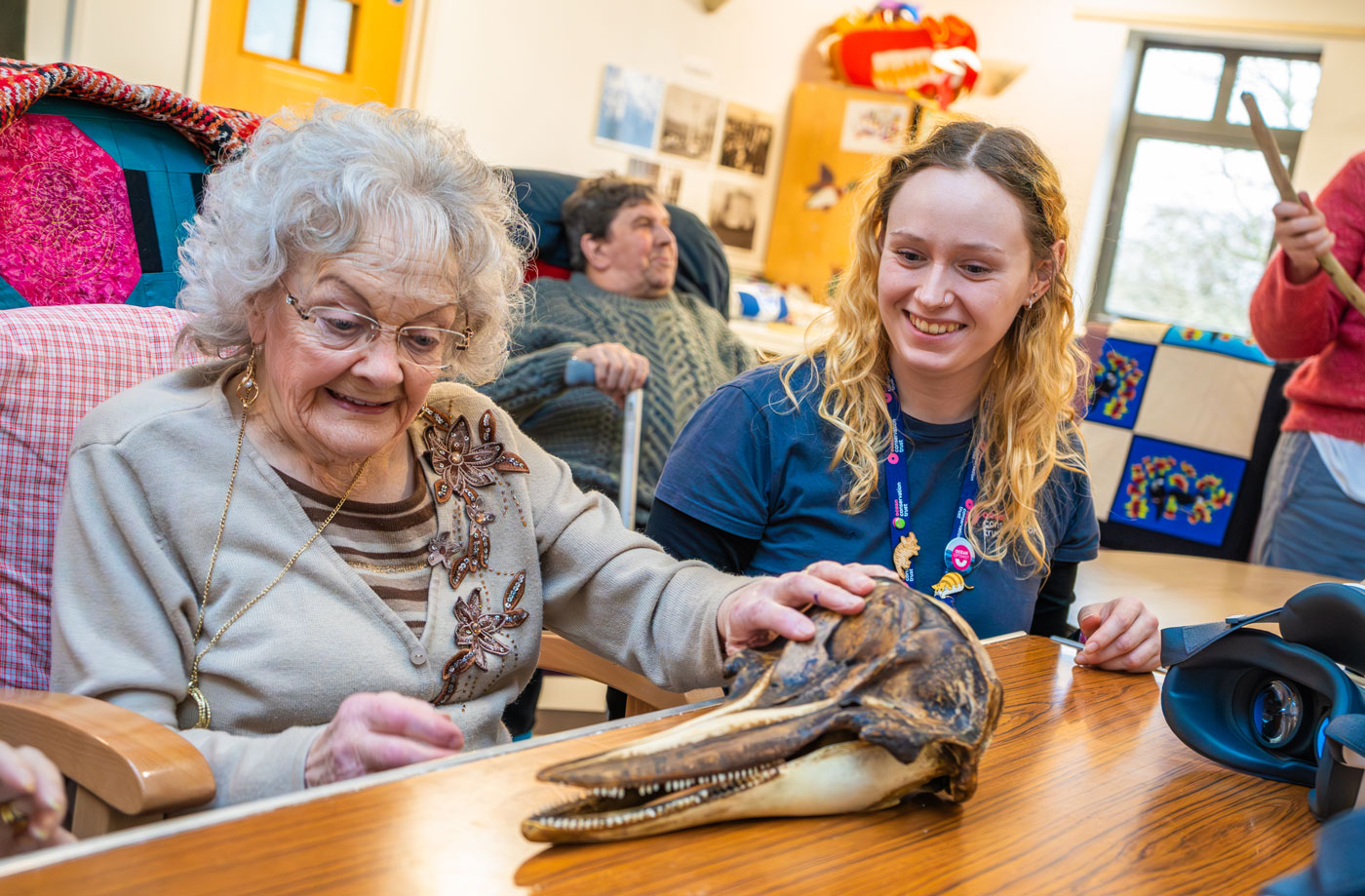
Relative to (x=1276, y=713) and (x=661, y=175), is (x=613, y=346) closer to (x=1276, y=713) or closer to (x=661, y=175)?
(x=1276, y=713)

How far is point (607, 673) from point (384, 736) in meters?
0.70

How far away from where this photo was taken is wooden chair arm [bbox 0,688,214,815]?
3.07 feet

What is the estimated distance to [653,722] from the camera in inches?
40.1

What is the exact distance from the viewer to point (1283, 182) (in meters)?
1.96

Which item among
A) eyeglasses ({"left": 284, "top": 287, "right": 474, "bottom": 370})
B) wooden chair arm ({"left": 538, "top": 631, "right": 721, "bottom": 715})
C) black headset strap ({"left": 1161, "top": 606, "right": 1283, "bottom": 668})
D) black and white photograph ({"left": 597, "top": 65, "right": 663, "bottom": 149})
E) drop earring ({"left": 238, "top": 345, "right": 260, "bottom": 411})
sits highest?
black and white photograph ({"left": 597, "top": 65, "right": 663, "bottom": 149})

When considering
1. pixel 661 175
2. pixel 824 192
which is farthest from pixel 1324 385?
pixel 824 192

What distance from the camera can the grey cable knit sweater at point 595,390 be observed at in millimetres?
2703

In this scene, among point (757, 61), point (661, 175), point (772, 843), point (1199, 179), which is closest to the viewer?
point (772, 843)

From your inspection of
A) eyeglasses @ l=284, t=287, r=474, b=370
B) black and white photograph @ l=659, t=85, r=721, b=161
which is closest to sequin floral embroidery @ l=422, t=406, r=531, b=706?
eyeglasses @ l=284, t=287, r=474, b=370

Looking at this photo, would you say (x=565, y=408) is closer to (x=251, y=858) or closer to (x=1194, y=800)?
(x=1194, y=800)

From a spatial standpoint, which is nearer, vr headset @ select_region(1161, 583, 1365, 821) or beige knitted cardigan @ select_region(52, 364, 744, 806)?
vr headset @ select_region(1161, 583, 1365, 821)

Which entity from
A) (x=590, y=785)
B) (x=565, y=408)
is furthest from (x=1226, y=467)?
(x=590, y=785)

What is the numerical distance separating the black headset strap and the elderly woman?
0.41 m

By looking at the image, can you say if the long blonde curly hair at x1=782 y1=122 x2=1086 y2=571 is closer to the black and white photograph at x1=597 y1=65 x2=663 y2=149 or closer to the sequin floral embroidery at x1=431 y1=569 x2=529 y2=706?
the sequin floral embroidery at x1=431 y1=569 x2=529 y2=706
